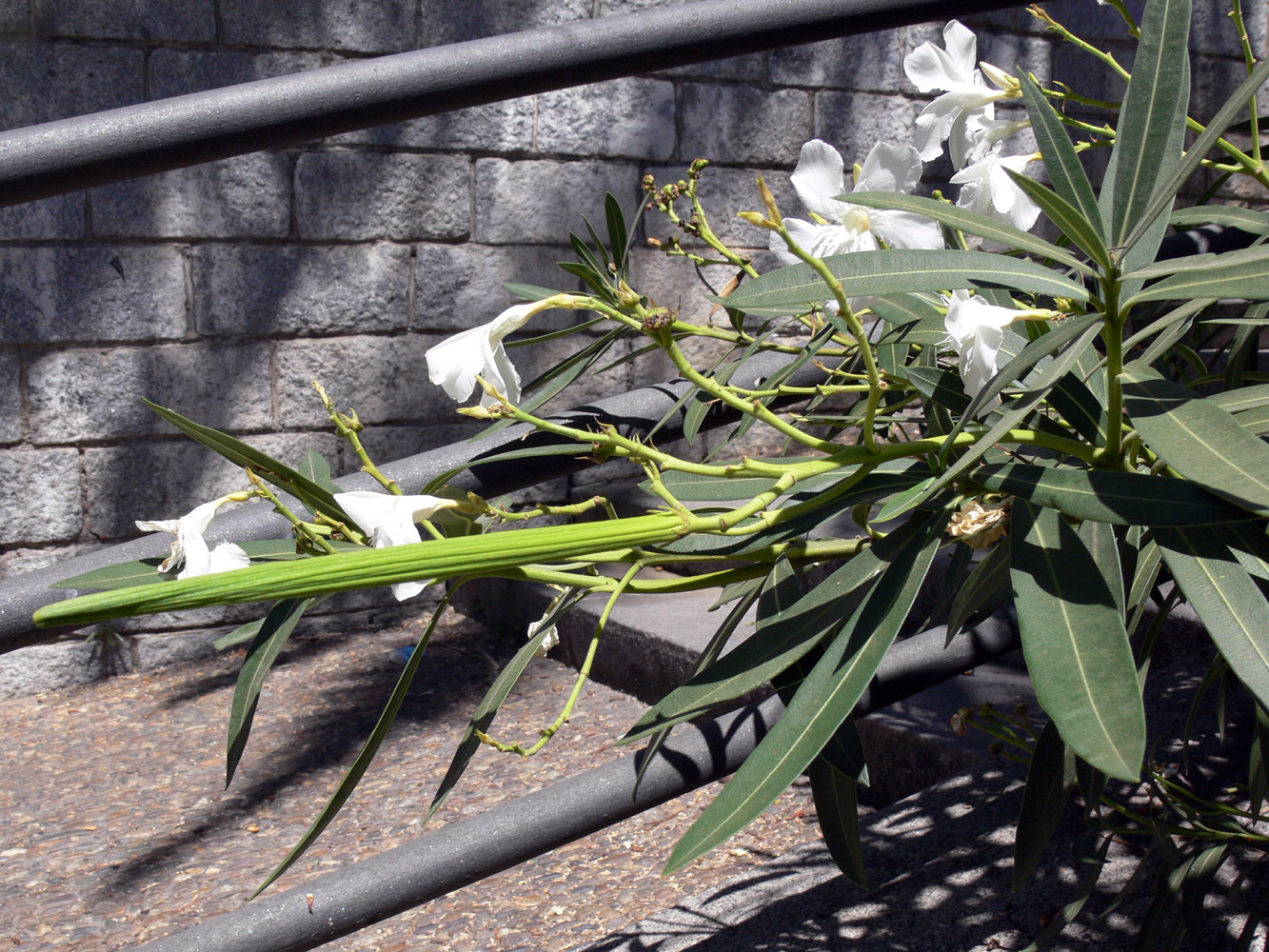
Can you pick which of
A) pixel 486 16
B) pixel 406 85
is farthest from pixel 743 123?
pixel 406 85

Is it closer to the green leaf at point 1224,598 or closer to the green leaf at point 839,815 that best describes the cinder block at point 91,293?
the green leaf at point 839,815

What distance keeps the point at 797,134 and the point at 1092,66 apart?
4.44 ft

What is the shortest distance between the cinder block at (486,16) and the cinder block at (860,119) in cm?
93

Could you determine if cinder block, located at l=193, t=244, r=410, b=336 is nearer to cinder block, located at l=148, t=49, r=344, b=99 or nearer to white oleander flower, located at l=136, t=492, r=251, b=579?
cinder block, located at l=148, t=49, r=344, b=99

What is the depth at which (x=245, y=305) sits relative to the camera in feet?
10.3

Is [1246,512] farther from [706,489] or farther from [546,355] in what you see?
[546,355]

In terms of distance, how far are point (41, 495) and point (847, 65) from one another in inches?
116

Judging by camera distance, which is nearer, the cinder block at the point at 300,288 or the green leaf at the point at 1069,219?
the green leaf at the point at 1069,219

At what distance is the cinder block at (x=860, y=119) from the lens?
3.62 meters

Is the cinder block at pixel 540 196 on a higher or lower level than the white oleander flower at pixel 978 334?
higher

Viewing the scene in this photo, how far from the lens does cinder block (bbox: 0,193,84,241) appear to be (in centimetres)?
283

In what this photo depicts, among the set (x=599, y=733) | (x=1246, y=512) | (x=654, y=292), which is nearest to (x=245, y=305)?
(x=654, y=292)

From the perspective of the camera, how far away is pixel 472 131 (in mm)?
3236

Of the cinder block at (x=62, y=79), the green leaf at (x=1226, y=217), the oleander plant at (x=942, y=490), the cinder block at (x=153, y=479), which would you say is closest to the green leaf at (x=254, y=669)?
the oleander plant at (x=942, y=490)
